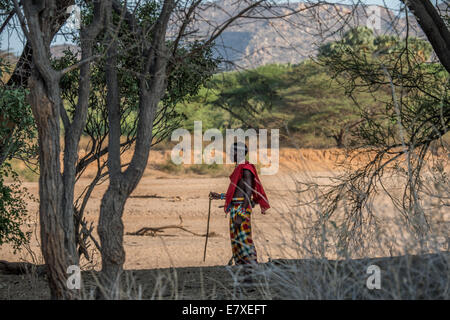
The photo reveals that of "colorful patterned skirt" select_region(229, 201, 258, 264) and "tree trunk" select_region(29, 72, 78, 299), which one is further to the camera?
"colorful patterned skirt" select_region(229, 201, 258, 264)

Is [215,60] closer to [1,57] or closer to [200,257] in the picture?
[1,57]

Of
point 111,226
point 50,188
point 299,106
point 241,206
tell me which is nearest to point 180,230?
point 241,206

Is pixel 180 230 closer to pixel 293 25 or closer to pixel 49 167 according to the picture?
pixel 293 25

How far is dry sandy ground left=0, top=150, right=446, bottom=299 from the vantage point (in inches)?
221

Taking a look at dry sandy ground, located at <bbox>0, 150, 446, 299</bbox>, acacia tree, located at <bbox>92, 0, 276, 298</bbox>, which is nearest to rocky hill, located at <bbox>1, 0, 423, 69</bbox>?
acacia tree, located at <bbox>92, 0, 276, 298</bbox>

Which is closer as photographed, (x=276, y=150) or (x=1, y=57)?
(x=1, y=57)

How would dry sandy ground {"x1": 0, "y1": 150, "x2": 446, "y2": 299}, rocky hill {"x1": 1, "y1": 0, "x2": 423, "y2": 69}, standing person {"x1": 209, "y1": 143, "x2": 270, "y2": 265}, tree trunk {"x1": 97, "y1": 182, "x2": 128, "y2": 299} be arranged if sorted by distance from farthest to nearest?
standing person {"x1": 209, "y1": 143, "x2": 270, "y2": 265}
dry sandy ground {"x1": 0, "y1": 150, "x2": 446, "y2": 299}
rocky hill {"x1": 1, "y1": 0, "x2": 423, "y2": 69}
tree trunk {"x1": 97, "y1": 182, "x2": 128, "y2": 299}

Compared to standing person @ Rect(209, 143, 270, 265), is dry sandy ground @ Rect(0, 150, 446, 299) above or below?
below

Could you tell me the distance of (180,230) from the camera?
569 inches

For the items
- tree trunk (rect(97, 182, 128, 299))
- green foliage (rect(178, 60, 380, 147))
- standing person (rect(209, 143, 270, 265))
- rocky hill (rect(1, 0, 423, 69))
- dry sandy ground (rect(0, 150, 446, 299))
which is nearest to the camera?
tree trunk (rect(97, 182, 128, 299))

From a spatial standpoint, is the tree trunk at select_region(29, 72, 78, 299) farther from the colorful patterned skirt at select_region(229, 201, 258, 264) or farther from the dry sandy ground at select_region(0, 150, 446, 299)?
the colorful patterned skirt at select_region(229, 201, 258, 264)
